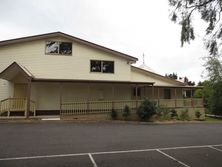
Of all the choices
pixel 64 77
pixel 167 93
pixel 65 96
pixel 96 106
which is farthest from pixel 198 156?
pixel 167 93

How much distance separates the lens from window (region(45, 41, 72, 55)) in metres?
19.3

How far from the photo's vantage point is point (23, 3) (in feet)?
39.4

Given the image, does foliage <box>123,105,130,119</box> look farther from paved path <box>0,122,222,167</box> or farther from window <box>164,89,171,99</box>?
window <box>164,89,171,99</box>

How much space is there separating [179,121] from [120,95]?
5878 millimetres

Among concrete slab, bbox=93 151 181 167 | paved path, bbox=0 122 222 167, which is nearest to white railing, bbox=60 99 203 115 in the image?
paved path, bbox=0 122 222 167

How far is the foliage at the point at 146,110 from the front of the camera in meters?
17.3

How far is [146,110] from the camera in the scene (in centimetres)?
1733

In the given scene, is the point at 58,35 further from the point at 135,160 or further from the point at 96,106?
the point at 135,160

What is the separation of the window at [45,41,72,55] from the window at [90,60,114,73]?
7.71 ft

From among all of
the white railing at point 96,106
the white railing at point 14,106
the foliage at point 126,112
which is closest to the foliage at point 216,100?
the white railing at point 96,106

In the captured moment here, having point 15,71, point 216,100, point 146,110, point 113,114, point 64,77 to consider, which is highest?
point 15,71

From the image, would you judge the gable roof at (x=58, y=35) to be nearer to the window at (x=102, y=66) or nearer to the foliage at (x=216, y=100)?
the window at (x=102, y=66)

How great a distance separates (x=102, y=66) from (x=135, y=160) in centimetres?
1425

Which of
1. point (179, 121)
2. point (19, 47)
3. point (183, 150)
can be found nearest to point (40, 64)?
point (19, 47)
